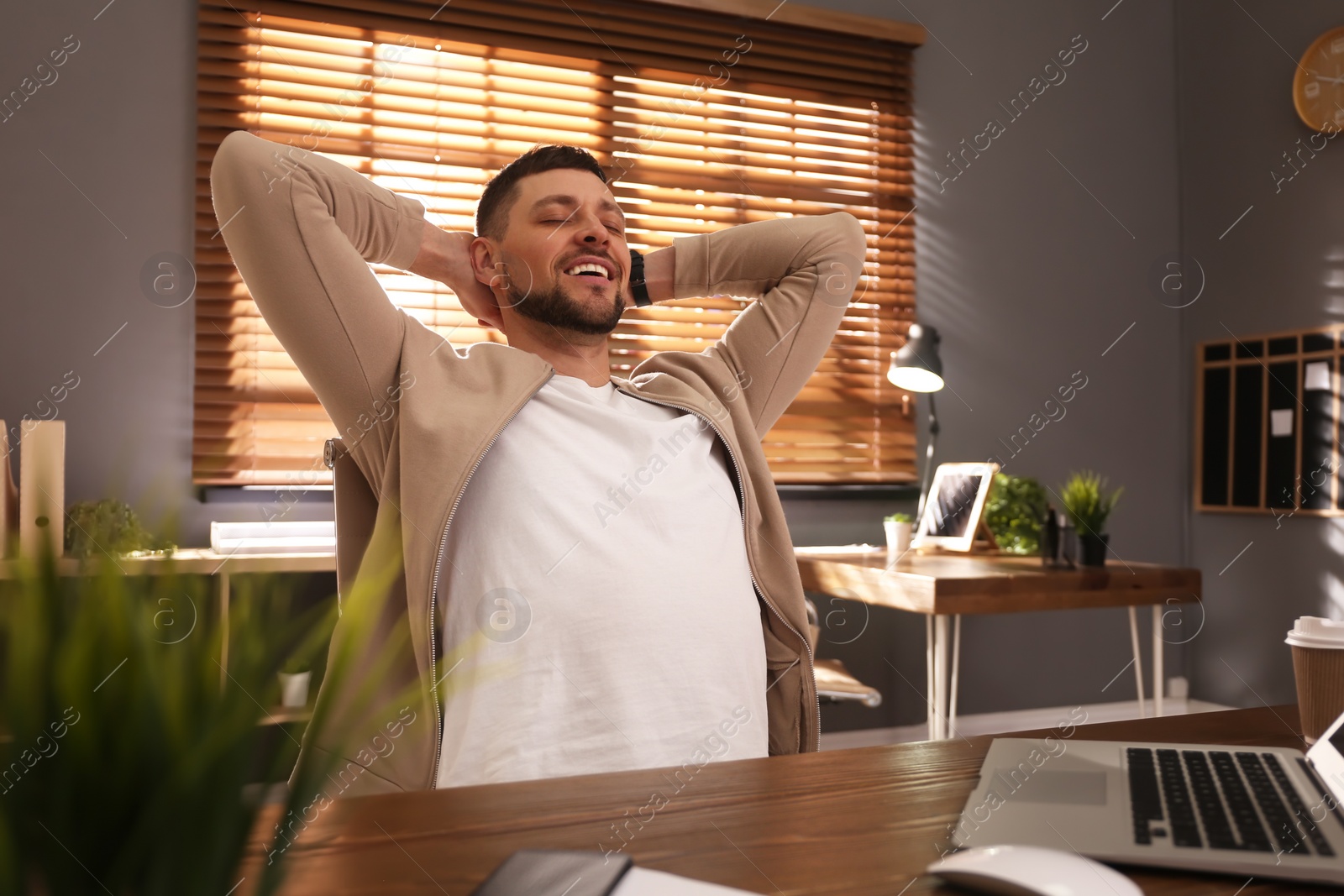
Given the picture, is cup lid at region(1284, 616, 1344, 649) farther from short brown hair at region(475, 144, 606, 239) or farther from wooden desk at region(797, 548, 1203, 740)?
wooden desk at region(797, 548, 1203, 740)

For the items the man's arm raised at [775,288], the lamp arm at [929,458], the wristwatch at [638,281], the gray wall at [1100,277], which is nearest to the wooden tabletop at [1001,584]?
the lamp arm at [929,458]

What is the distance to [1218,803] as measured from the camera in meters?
0.61

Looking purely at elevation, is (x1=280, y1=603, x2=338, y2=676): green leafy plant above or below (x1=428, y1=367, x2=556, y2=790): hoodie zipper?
above

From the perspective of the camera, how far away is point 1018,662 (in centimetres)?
349

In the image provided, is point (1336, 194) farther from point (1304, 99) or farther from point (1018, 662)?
point (1018, 662)

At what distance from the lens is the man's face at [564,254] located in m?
1.48

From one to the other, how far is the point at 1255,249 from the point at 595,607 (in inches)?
130

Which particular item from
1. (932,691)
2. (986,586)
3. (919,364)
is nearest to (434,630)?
(986,586)

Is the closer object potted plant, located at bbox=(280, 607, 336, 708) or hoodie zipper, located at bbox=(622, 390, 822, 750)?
potted plant, located at bbox=(280, 607, 336, 708)

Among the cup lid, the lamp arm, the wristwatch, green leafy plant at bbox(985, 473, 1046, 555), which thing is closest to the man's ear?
the wristwatch

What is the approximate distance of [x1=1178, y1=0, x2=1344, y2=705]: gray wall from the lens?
331 centimetres

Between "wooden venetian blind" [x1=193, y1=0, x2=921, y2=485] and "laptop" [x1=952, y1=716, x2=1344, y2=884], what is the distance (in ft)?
7.68

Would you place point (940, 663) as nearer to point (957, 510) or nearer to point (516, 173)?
point (957, 510)

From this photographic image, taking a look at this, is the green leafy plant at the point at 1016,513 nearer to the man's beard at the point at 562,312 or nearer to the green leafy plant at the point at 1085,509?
the green leafy plant at the point at 1085,509
